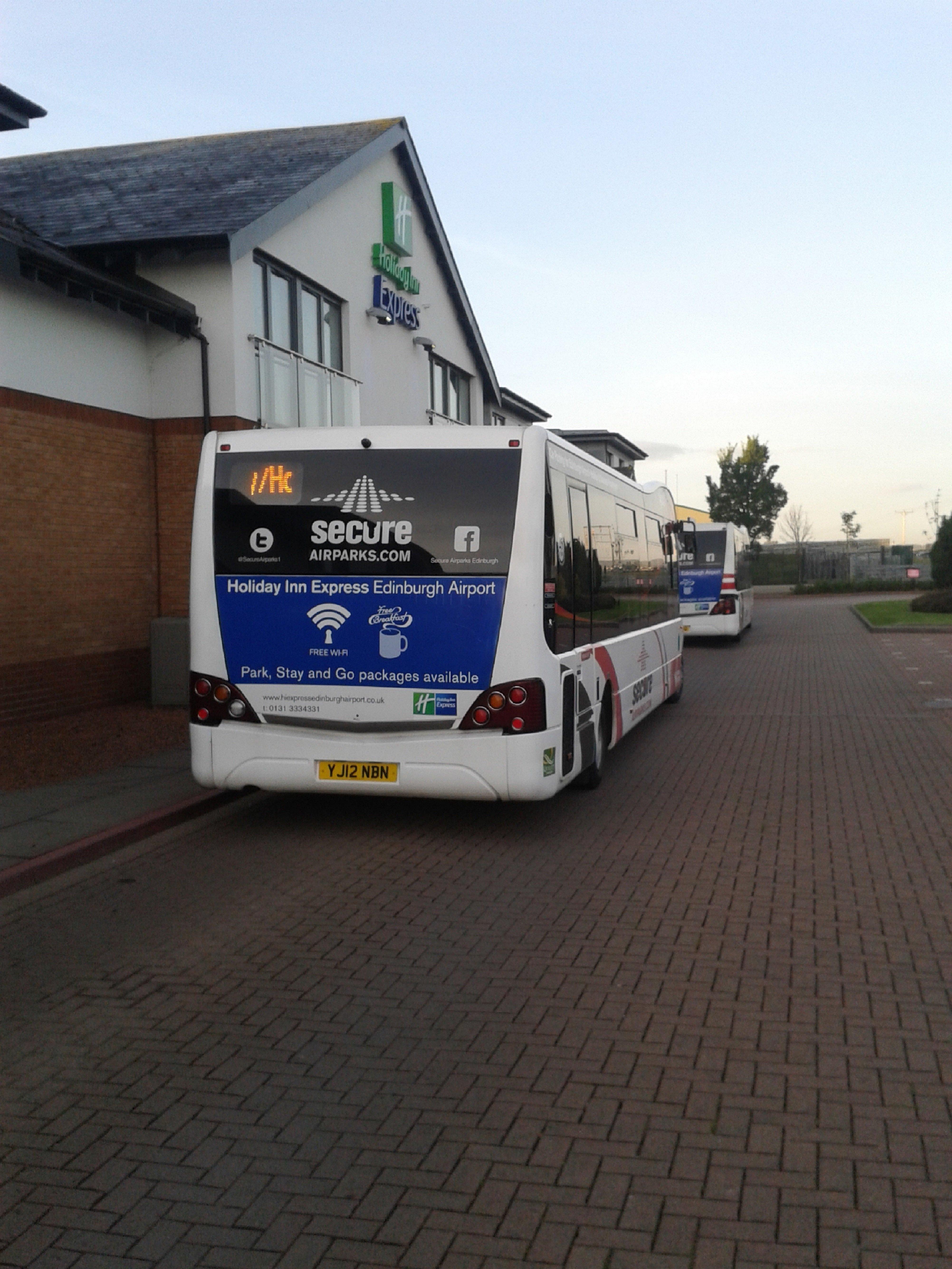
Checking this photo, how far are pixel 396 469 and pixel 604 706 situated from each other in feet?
10.8

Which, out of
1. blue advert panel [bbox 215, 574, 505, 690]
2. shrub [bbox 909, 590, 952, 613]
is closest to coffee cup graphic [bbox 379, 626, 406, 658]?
blue advert panel [bbox 215, 574, 505, 690]

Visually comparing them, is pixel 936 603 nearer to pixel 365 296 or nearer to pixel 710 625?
pixel 710 625

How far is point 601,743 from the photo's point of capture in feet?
34.1

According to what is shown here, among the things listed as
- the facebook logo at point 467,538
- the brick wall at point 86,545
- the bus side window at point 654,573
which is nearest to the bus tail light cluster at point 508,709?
the facebook logo at point 467,538

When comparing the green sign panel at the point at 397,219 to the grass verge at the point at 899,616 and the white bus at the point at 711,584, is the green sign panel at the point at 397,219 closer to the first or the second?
the white bus at the point at 711,584

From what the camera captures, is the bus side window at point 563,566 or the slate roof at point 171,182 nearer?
the bus side window at point 563,566

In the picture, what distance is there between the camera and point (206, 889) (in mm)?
6992

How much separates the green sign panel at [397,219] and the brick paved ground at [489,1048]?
14.8 meters

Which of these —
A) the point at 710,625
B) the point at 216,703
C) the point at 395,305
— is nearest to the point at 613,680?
the point at 216,703

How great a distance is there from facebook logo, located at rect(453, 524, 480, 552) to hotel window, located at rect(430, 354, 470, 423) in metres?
16.8

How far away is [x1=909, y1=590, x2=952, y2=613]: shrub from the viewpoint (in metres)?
36.1

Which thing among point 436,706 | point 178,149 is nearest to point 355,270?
point 178,149

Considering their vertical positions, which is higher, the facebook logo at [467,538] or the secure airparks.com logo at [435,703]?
the facebook logo at [467,538]

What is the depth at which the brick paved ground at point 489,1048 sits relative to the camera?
3.35 m
